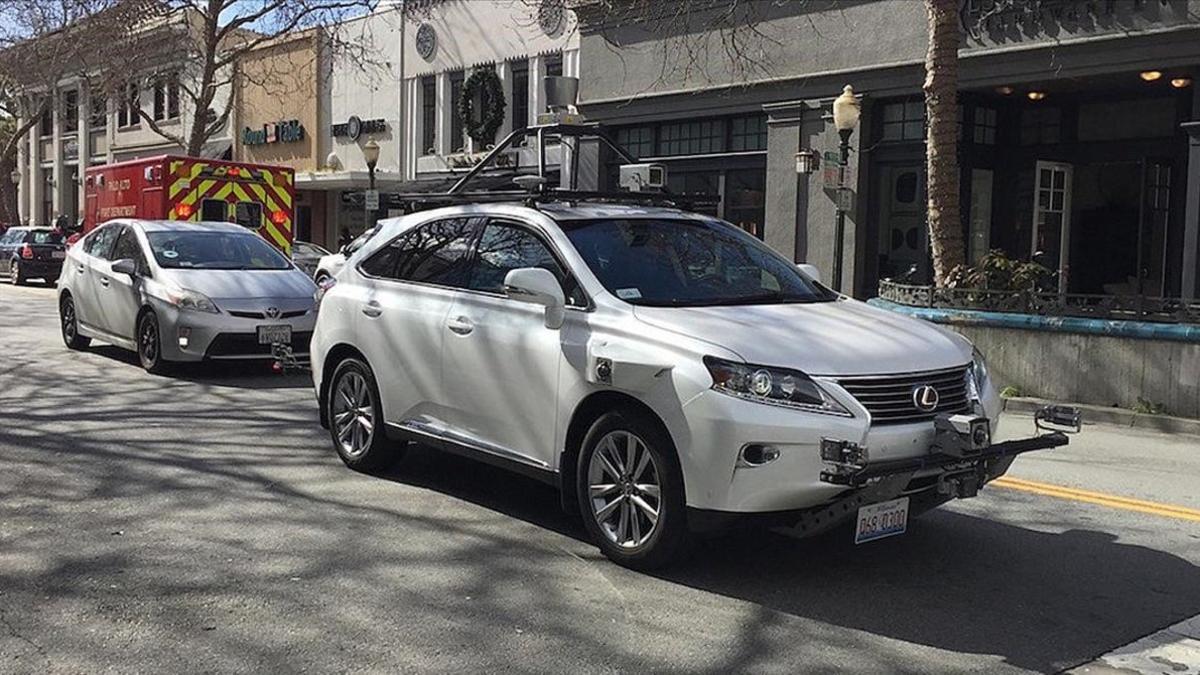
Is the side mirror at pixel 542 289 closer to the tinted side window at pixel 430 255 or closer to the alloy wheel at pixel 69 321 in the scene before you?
the tinted side window at pixel 430 255

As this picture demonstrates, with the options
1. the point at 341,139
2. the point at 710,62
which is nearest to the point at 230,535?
the point at 710,62

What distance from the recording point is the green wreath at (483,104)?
93.1 feet

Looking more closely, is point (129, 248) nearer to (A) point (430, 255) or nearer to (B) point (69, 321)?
(B) point (69, 321)

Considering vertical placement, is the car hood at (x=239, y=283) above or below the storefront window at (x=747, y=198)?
below

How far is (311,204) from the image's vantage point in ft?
119

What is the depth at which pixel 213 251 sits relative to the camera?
12727 mm

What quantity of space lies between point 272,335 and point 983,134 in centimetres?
1213

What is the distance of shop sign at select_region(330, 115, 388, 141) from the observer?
106 feet

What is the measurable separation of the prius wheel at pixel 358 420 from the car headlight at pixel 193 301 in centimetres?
434

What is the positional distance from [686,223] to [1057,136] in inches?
535

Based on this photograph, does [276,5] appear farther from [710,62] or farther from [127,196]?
[710,62]

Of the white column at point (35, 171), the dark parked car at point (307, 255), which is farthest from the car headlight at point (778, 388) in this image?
the white column at point (35, 171)

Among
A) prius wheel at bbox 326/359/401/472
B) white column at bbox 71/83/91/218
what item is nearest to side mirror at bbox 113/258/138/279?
prius wheel at bbox 326/359/401/472

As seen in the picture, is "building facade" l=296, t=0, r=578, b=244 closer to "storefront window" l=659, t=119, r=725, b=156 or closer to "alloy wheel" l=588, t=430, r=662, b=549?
"storefront window" l=659, t=119, r=725, b=156
